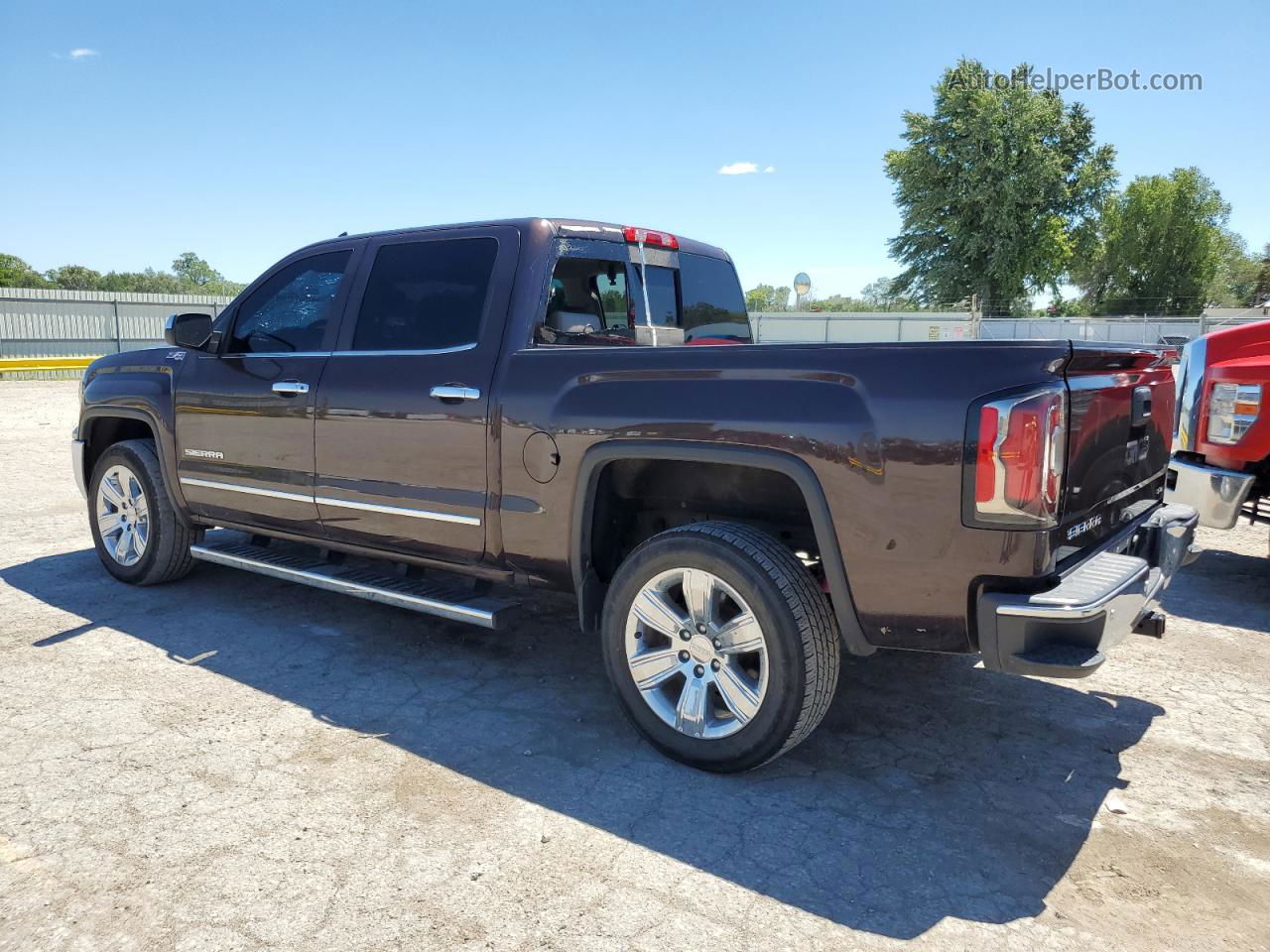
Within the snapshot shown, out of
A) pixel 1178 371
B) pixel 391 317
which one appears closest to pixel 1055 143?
pixel 1178 371

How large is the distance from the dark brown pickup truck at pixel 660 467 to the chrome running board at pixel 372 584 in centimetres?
2

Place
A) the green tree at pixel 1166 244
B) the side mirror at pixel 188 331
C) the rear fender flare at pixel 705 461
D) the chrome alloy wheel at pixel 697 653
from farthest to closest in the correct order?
the green tree at pixel 1166 244, the side mirror at pixel 188 331, the chrome alloy wheel at pixel 697 653, the rear fender flare at pixel 705 461

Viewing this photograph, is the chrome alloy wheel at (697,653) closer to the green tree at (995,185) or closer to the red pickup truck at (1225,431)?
the red pickup truck at (1225,431)

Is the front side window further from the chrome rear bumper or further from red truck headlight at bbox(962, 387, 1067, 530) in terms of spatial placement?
the chrome rear bumper

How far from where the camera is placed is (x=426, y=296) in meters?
4.11

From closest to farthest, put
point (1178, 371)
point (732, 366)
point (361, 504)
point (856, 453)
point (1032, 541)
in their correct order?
point (1032, 541) < point (856, 453) < point (732, 366) < point (361, 504) < point (1178, 371)

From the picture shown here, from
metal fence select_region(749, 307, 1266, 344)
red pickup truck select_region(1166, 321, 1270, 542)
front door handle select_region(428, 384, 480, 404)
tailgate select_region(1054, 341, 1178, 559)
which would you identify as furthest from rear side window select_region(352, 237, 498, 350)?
metal fence select_region(749, 307, 1266, 344)

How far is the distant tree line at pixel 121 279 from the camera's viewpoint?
83.0 meters

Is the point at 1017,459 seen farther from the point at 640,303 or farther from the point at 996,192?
the point at 996,192

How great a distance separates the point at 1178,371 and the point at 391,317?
4.65 m

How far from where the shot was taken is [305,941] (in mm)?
2330

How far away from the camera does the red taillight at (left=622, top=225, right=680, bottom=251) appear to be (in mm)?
4363

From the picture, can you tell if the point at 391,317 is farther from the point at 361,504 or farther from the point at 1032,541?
the point at 1032,541

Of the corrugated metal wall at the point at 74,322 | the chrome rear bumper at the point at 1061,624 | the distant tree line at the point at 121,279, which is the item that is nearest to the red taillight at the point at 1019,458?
the chrome rear bumper at the point at 1061,624
